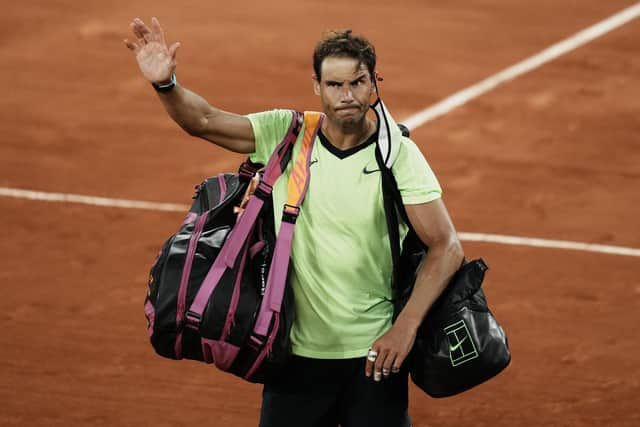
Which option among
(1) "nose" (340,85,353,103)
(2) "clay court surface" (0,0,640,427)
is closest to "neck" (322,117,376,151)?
(1) "nose" (340,85,353,103)

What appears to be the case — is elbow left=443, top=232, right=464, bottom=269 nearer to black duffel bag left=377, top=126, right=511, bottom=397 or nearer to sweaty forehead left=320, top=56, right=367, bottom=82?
black duffel bag left=377, top=126, right=511, bottom=397

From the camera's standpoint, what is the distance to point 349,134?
480 cm

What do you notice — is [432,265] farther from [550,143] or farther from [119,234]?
[550,143]

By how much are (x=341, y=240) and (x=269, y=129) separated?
1.65 ft

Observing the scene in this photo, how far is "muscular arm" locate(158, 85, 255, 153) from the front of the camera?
15.9 ft

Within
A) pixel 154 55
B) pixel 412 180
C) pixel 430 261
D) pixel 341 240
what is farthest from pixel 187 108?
pixel 430 261

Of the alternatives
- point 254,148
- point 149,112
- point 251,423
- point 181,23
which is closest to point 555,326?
point 251,423

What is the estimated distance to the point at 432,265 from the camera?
4703 mm

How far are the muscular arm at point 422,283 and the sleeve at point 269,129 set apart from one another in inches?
22.5

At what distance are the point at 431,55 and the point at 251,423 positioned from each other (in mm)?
5975

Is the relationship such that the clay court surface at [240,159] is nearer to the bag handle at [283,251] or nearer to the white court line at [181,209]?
the white court line at [181,209]

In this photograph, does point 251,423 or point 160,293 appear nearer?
point 160,293

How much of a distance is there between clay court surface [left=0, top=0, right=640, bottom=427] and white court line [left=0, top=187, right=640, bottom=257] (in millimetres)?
75

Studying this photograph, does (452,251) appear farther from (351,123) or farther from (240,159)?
(240,159)
